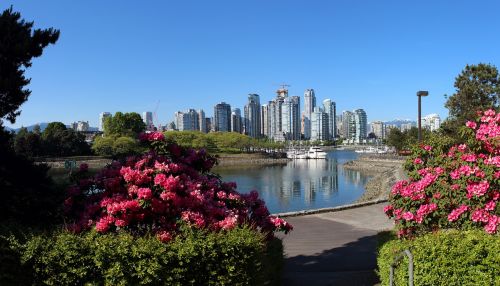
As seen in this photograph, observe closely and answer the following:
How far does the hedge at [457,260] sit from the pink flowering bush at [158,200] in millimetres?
2136

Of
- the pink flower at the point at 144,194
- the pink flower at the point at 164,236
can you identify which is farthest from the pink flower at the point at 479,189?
the pink flower at the point at 144,194

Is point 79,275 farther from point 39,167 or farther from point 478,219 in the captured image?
point 478,219

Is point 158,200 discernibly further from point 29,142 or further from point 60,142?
point 60,142

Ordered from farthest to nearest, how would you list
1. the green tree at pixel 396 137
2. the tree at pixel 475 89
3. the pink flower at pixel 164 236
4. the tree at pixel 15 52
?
the green tree at pixel 396 137, the tree at pixel 475 89, the tree at pixel 15 52, the pink flower at pixel 164 236

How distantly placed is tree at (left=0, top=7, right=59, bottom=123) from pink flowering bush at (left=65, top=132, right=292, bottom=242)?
7.11ft

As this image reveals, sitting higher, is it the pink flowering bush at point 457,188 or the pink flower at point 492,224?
the pink flowering bush at point 457,188

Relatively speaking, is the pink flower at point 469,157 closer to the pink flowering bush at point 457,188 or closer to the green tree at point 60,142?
the pink flowering bush at point 457,188

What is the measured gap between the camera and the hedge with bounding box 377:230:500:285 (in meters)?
5.14

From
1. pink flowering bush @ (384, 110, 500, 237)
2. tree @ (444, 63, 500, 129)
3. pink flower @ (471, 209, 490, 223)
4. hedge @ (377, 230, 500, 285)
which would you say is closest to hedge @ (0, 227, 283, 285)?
hedge @ (377, 230, 500, 285)

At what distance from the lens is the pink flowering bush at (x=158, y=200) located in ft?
18.9

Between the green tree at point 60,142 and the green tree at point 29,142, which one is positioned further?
the green tree at point 60,142

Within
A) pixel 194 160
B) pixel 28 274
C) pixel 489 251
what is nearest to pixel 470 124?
pixel 489 251

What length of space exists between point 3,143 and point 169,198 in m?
4.51

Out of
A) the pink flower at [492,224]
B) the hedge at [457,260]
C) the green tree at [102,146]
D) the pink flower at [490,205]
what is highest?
the green tree at [102,146]
